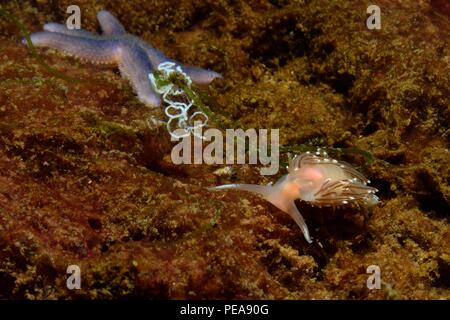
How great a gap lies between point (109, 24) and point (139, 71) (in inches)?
42.0

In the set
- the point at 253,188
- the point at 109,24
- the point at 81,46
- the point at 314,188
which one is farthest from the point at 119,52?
the point at 314,188

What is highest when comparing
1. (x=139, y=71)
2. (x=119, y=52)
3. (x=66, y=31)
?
(x=66, y=31)

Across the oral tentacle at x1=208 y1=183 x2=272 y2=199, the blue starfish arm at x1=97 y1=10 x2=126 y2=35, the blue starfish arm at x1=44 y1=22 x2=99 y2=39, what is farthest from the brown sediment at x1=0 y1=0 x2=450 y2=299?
the blue starfish arm at x1=97 y1=10 x2=126 y2=35

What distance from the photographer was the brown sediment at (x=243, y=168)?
2.38 m

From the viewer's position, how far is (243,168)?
3117 millimetres

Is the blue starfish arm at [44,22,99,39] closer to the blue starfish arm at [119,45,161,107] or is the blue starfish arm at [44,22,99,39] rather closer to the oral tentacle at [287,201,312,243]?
the blue starfish arm at [119,45,161,107]

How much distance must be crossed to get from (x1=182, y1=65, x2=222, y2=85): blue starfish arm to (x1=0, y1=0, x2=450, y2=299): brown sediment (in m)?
0.13

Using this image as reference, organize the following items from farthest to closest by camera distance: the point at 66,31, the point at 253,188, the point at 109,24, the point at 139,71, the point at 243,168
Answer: the point at 109,24
the point at 66,31
the point at 139,71
the point at 243,168
the point at 253,188

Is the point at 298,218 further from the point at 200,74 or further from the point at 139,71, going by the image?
the point at 139,71

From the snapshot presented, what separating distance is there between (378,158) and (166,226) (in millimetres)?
1965

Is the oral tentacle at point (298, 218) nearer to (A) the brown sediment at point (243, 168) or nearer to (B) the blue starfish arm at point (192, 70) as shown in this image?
(A) the brown sediment at point (243, 168)

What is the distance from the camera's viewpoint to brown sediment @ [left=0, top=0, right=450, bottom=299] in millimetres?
2385
